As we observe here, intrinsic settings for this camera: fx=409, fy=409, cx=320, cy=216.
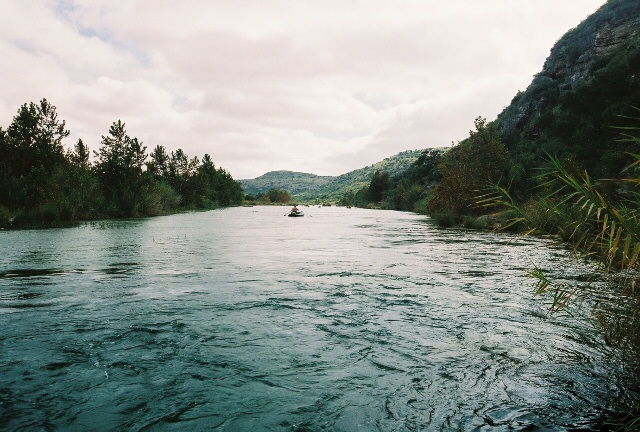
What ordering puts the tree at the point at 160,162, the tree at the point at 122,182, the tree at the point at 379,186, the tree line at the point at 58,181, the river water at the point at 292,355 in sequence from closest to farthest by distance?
1. the river water at the point at 292,355
2. the tree line at the point at 58,181
3. the tree at the point at 122,182
4. the tree at the point at 160,162
5. the tree at the point at 379,186

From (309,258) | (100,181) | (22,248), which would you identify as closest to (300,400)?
(309,258)

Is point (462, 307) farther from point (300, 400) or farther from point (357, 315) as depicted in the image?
point (300, 400)

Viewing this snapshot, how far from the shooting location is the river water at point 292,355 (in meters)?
4.85

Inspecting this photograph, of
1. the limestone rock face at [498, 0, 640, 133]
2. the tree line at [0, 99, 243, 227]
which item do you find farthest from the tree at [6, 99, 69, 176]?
the limestone rock face at [498, 0, 640, 133]

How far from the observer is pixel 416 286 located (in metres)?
12.4

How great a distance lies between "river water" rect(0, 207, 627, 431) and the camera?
4.85 meters

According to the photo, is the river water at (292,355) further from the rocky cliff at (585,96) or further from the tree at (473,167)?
the rocky cliff at (585,96)

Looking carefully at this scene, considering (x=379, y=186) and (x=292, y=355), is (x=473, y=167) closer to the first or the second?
(x=292, y=355)

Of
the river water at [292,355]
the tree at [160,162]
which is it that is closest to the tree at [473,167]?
the river water at [292,355]

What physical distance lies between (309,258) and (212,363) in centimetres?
1279

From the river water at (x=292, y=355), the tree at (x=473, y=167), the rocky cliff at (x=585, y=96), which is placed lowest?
the river water at (x=292, y=355)

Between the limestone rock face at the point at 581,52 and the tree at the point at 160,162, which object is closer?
the limestone rock face at the point at 581,52

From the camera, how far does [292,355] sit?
6.83 m

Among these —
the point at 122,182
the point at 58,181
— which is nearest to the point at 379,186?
the point at 122,182
